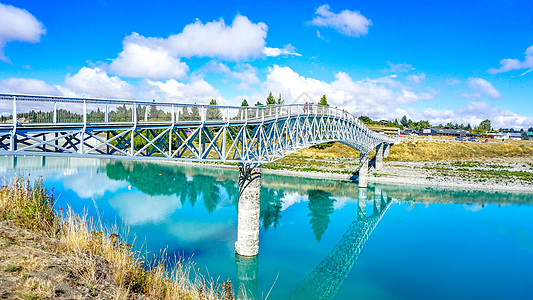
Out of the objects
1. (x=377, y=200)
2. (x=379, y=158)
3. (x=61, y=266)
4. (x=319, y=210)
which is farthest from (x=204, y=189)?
(x=61, y=266)

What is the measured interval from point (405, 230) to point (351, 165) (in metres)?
33.4

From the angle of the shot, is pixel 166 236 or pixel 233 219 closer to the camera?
pixel 166 236

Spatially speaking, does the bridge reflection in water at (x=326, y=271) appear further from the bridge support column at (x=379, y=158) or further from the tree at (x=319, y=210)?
the bridge support column at (x=379, y=158)

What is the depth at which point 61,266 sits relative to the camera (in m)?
7.14

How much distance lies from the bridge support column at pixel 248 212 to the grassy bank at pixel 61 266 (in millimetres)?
13341

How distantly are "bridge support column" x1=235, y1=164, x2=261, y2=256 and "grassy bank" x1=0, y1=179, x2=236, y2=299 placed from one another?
13341 millimetres

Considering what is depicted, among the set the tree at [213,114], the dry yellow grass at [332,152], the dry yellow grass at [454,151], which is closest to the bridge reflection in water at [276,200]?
the tree at [213,114]

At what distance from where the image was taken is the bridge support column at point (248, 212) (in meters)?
22.5

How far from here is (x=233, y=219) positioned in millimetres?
32156

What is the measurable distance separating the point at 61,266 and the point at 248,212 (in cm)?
1586

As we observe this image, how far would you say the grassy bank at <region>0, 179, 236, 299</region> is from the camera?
6266 mm

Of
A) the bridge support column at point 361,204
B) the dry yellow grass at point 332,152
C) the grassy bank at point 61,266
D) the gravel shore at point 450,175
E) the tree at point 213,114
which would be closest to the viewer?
the grassy bank at point 61,266

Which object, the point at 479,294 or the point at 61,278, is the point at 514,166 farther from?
the point at 61,278

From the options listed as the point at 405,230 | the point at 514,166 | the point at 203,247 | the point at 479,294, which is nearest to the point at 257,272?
the point at 203,247
